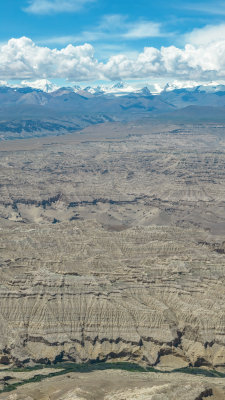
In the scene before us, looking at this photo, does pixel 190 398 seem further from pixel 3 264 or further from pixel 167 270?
pixel 3 264

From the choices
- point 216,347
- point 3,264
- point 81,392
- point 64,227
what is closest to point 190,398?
point 81,392

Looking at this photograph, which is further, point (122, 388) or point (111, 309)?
point (111, 309)

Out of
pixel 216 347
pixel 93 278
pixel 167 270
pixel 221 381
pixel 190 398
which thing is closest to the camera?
pixel 190 398

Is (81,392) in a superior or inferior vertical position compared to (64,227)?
inferior

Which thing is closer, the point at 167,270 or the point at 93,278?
the point at 93,278

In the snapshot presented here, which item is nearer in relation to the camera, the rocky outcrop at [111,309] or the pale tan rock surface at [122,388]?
the pale tan rock surface at [122,388]

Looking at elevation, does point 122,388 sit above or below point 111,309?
below

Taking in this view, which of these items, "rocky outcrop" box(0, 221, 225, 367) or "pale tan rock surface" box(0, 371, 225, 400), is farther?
"rocky outcrop" box(0, 221, 225, 367)

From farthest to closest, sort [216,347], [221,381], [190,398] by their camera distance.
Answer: [216,347] < [221,381] < [190,398]

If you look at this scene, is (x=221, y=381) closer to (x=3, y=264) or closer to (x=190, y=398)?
(x=190, y=398)
